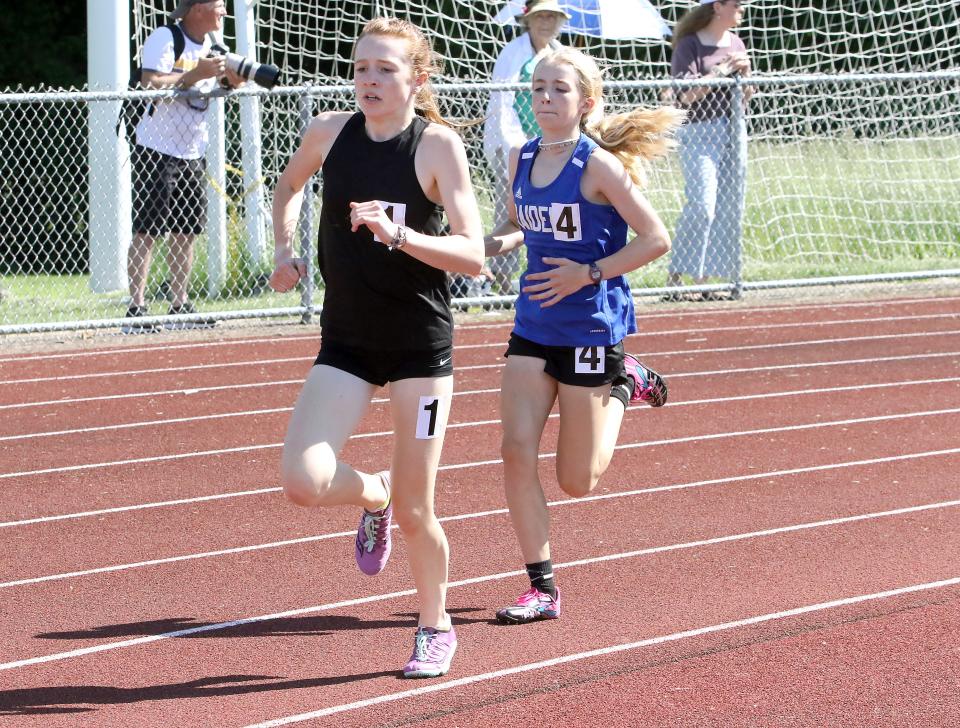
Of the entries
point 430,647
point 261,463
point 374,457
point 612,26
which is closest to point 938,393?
point 374,457

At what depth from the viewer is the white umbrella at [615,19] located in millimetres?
14172

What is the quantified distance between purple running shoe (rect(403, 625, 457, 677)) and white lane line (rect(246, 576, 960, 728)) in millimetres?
55

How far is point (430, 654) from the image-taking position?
4.38 m

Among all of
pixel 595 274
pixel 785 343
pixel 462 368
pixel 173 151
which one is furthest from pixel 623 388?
pixel 173 151

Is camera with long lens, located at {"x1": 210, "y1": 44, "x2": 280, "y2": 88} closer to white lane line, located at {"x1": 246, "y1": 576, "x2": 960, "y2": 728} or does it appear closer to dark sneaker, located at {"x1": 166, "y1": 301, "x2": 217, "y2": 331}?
dark sneaker, located at {"x1": 166, "y1": 301, "x2": 217, "y2": 331}

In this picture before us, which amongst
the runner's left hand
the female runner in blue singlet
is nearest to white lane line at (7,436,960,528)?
the female runner in blue singlet

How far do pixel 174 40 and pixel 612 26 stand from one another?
572cm

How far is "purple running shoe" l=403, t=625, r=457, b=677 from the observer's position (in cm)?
435

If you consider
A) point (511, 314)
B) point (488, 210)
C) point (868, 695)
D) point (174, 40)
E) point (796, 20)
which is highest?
point (796, 20)

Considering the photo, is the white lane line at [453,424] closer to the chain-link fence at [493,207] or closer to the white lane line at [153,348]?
the white lane line at [153,348]

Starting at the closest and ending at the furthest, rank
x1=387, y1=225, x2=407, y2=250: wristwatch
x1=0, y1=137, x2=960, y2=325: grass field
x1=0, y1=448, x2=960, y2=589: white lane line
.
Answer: x1=387, y1=225, x2=407, y2=250: wristwatch < x1=0, y1=448, x2=960, y2=589: white lane line < x1=0, y1=137, x2=960, y2=325: grass field

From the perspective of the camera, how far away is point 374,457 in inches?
287

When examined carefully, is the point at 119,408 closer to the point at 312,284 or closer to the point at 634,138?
the point at 312,284

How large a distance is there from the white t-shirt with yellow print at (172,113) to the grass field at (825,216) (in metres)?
1.91
